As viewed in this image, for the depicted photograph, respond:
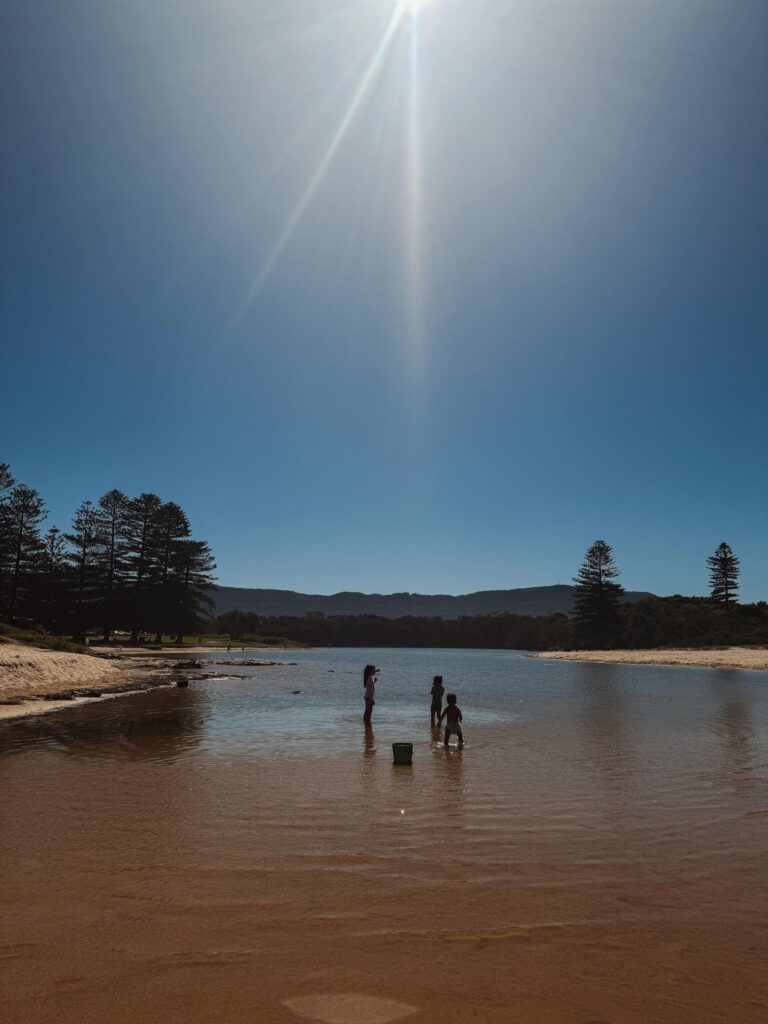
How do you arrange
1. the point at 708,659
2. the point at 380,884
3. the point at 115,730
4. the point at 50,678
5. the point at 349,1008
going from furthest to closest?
the point at 708,659
the point at 50,678
the point at 115,730
the point at 380,884
the point at 349,1008

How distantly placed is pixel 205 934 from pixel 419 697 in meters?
24.8

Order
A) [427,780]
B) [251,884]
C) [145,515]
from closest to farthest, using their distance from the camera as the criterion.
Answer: [251,884], [427,780], [145,515]

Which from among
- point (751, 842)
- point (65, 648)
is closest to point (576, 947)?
point (751, 842)

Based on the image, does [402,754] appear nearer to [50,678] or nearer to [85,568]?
[50,678]

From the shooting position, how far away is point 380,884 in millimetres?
6395

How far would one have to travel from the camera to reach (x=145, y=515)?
254 feet

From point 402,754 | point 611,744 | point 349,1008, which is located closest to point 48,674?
point 402,754

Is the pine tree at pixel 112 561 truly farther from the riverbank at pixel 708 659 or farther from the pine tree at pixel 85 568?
the riverbank at pixel 708 659

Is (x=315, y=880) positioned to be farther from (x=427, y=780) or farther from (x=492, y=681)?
(x=492, y=681)

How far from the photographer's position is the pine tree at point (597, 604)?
314ft

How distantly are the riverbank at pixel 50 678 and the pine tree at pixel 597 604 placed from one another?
74265 mm

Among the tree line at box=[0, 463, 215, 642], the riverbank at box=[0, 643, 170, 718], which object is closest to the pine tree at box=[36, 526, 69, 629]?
the tree line at box=[0, 463, 215, 642]

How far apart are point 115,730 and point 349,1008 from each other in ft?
49.8

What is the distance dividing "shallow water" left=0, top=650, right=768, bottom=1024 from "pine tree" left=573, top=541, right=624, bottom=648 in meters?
85.3
